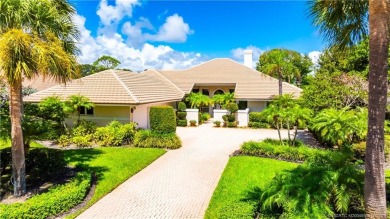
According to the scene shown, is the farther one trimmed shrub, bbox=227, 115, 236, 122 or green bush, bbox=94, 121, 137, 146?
trimmed shrub, bbox=227, 115, 236, 122

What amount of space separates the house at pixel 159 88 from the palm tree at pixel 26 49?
5770 mm

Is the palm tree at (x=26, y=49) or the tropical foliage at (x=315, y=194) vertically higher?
the palm tree at (x=26, y=49)

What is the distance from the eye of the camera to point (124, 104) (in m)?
20.8

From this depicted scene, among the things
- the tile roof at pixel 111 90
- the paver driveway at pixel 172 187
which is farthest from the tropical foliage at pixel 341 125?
the tile roof at pixel 111 90

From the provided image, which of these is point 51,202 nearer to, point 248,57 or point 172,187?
point 172,187

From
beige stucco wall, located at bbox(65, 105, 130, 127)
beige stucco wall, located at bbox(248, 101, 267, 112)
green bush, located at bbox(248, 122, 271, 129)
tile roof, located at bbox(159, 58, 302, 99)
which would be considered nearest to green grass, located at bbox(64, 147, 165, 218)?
beige stucco wall, located at bbox(65, 105, 130, 127)

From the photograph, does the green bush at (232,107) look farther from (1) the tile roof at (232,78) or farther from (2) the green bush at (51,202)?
(2) the green bush at (51,202)

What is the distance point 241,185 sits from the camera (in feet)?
36.0

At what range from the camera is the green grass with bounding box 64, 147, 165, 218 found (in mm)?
11477

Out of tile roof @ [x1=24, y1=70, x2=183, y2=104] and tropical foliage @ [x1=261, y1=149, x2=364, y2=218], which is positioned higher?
tile roof @ [x1=24, y1=70, x2=183, y2=104]

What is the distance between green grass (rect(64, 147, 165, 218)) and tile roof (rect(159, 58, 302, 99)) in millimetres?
16248

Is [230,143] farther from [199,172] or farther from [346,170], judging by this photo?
[346,170]

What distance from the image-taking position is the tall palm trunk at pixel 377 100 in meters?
6.02

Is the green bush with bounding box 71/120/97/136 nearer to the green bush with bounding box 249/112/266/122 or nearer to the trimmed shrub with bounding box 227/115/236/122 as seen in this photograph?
the trimmed shrub with bounding box 227/115/236/122
